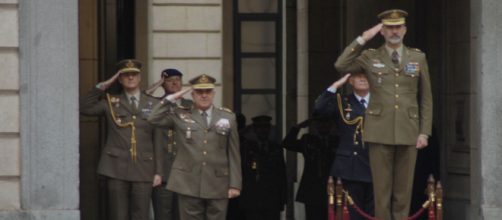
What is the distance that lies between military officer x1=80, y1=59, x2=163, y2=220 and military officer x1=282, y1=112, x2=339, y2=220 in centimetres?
198

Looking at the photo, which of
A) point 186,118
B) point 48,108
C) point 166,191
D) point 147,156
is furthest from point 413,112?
point 48,108

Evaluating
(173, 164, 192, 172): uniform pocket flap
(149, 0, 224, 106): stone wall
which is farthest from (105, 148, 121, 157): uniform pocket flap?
(149, 0, 224, 106): stone wall

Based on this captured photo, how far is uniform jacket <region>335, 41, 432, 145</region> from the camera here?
16.0 m

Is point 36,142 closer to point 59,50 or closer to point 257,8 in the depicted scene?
point 59,50

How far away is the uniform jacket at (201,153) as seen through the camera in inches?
655

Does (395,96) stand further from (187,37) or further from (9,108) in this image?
(187,37)

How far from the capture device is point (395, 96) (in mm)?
16078

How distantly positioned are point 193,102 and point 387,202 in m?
2.31

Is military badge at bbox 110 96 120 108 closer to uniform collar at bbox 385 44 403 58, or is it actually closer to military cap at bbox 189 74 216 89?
military cap at bbox 189 74 216 89

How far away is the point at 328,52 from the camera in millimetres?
23203

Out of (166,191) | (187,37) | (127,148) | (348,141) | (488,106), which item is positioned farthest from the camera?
(187,37)

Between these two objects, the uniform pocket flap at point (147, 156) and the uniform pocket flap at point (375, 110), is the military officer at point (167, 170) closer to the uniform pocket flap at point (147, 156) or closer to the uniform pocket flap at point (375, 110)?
the uniform pocket flap at point (147, 156)

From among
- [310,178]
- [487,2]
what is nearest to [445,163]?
[310,178]

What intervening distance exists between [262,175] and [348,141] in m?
2.80
